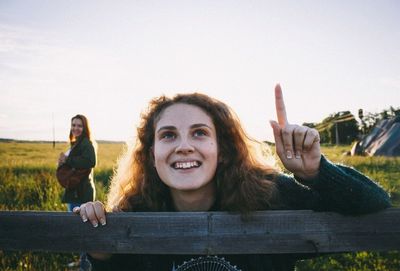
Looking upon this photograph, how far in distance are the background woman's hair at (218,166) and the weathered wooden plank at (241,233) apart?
40cm

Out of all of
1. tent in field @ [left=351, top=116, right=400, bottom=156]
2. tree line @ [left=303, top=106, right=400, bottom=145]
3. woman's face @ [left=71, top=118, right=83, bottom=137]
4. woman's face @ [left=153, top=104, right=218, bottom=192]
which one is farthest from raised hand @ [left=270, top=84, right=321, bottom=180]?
tree line @ [left=303, top=106, right=400, bottom=145]

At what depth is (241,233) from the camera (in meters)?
1.62

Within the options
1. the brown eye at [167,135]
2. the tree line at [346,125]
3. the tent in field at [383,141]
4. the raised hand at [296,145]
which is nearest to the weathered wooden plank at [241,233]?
the raised hand at [296,145]

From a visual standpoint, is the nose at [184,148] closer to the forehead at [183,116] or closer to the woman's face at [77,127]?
the forehead at [183,116]

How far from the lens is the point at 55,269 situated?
4.40m

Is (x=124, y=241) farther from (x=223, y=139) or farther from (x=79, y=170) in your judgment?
(x=79, y=170)

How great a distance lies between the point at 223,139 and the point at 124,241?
98cm

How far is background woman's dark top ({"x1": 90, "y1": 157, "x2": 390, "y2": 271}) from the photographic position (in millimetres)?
1605

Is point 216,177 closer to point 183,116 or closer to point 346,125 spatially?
point 183,116

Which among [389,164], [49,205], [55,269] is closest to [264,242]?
[55,269]

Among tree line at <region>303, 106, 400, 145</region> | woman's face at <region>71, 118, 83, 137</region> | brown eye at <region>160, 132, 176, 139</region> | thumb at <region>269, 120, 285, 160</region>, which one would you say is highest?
tree line at <region>303, 106, 400, 145</region>

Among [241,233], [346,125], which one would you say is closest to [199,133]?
[241,233]

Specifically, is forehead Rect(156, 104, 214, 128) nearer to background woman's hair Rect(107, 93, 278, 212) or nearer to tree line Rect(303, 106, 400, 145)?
background woman's hair Rect(107, 93, 278, 212)

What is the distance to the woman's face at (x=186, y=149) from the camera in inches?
78.1
